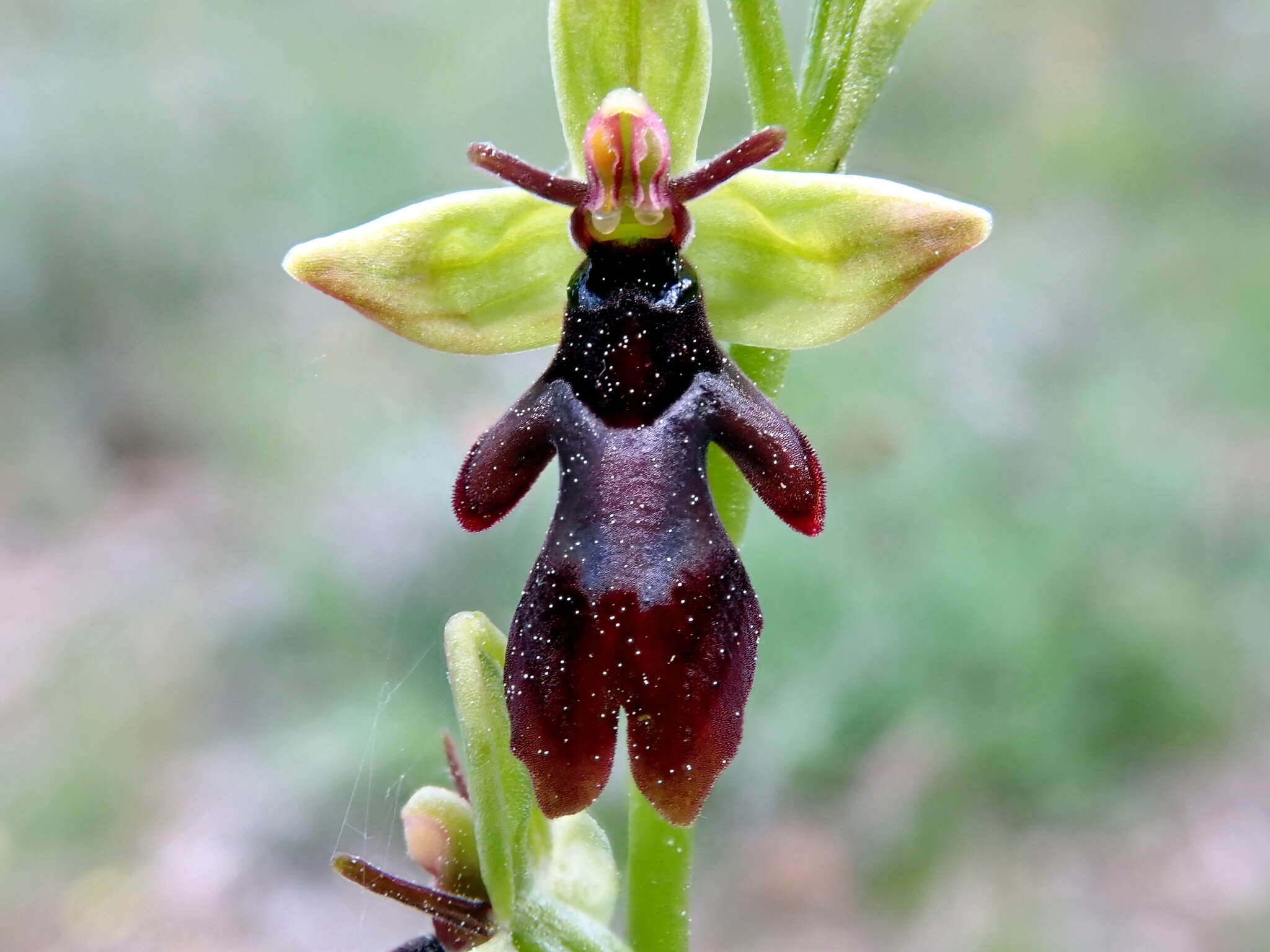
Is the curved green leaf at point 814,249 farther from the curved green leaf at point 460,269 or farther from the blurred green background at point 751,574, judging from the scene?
the blurred green background at point 751,574

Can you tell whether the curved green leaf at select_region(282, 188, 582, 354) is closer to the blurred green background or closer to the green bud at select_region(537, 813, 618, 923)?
the green bud at select_region(537, 813, 618, 923)

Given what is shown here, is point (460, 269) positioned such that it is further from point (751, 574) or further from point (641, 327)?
point (751, 574)

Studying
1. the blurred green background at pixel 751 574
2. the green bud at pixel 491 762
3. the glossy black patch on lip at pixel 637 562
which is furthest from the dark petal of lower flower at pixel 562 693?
the blurred green background at pixel 751 574

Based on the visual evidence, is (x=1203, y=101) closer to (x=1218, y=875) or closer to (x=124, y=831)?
(x=1218, y=875)

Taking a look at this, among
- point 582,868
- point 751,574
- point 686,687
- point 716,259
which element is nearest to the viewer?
point 686,687

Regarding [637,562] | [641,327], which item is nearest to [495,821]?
[637,562]

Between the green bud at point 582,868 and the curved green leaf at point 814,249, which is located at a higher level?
the curved green leaf at point 814,249
